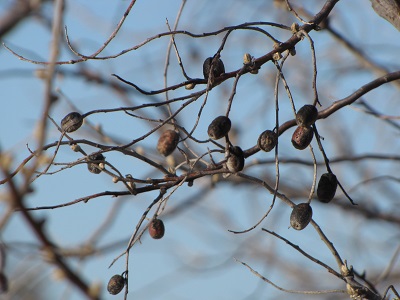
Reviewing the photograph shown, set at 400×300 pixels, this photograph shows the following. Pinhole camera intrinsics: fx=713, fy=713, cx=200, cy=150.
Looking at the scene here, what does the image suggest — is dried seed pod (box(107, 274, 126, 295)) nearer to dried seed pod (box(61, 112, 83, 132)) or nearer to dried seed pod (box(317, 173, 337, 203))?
dried seed pod (box(61, 112, 83, 132))

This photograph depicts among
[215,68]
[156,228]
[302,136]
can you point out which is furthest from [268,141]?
[156,228]

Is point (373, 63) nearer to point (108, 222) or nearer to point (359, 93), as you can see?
point (108, 222)

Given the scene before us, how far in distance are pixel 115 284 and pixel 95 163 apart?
0.25m

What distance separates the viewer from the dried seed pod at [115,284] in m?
1.48

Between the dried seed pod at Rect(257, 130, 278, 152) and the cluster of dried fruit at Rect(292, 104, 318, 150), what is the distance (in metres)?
0.04

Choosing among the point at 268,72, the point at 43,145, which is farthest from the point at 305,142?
the point at 268,72

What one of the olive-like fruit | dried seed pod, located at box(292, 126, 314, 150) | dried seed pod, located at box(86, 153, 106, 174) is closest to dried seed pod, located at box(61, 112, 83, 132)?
dried seed pod, located at box(86, 153, 106, 174)

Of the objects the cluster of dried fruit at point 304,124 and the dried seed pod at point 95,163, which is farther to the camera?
the dried seed pod at point 95,163

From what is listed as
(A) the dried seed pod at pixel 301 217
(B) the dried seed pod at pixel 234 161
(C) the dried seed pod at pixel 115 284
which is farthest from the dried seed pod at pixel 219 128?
(C) the dried seed pod at pixel 115 284

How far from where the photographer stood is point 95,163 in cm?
148

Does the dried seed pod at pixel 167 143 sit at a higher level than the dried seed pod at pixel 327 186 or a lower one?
higher

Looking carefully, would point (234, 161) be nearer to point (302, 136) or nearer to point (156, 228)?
point (302, 136)

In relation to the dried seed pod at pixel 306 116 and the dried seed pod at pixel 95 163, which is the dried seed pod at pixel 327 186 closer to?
the dried seed pod at pixel 306 116

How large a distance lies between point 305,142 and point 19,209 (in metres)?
0.57
